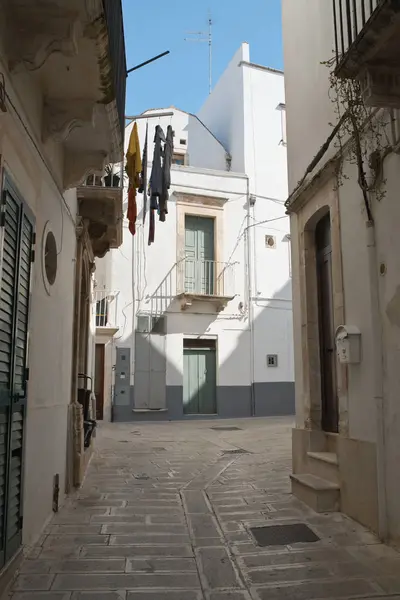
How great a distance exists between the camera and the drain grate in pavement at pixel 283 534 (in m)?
4.53

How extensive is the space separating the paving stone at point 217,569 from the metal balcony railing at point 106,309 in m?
12.8

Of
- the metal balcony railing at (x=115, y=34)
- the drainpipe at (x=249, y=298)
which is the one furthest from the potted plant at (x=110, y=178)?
the drainpipe at (x=249, y=298)

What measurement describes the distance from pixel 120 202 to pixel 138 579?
5.64 meters

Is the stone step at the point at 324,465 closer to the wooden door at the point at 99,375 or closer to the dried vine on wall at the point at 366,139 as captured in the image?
the dried vine on wall at the point at 366,139

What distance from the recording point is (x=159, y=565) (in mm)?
3986

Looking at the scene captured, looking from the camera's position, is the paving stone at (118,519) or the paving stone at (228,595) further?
the paving stone at (118,519)

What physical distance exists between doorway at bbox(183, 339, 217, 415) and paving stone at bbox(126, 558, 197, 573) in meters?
13.5

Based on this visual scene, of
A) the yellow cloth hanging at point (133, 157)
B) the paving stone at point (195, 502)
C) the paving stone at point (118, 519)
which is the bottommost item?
the paving stone at point (195, 502)

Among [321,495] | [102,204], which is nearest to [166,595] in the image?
[321,495]

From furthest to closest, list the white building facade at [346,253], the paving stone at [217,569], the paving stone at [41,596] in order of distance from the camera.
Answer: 1. the white building facade at [346,253]
2. the paving stone at [217,569]
3. the paving stone at [41,596]

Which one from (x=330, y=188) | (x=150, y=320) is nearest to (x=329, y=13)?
(x=330, y=188)

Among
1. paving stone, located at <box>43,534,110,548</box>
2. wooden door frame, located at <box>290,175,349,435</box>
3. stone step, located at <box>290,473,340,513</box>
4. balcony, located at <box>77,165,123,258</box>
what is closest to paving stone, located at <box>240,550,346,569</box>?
stone step, located at <box>290,473,340,513</box>

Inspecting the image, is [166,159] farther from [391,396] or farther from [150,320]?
[391,396]

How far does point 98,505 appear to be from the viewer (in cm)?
578
